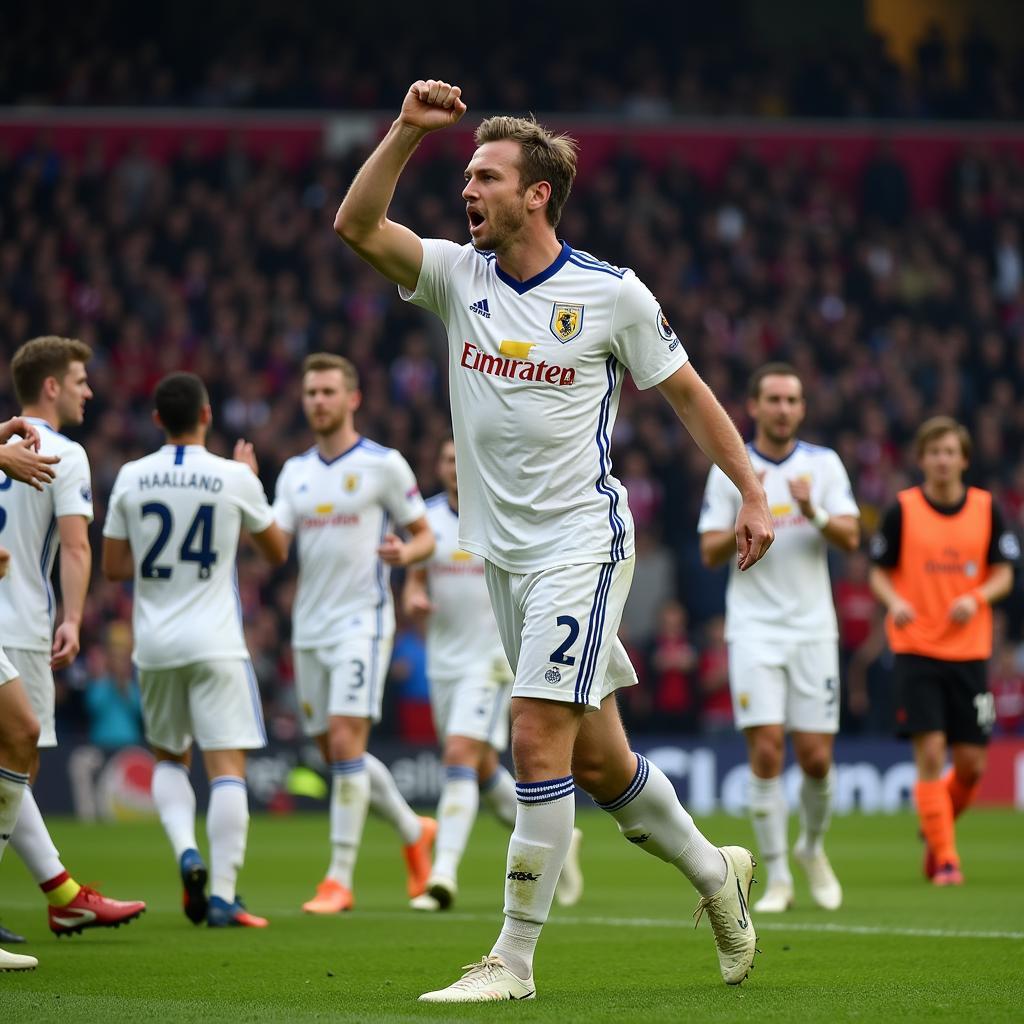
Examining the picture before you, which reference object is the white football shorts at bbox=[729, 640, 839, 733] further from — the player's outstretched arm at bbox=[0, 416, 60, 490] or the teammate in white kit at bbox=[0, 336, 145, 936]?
the player's outstretched arm at bbox=[0, 416, 60, 490]

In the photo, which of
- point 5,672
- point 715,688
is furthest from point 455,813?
point 715,688

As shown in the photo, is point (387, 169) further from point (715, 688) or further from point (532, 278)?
point (715, 688)

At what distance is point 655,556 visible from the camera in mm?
19922

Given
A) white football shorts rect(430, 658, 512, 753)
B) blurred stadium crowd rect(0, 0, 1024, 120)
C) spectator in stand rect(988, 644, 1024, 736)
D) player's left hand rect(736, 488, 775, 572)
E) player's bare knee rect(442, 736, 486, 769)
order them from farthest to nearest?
blurred stadium crowd rect(0, 0, 1024, 120) → spectator in stand rect(988, 644, 1024, 736) → white football shorts rect(430, 658, 512, 753) → player's bare knee rect(442, 736, 486, 769) → player's left hand rect(736, 488, 775, 572)

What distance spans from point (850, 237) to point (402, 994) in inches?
879

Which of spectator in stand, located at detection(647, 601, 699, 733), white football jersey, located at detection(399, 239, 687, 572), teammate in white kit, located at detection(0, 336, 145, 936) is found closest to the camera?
white football jersey, located at detection(399, 239, 687, 572)

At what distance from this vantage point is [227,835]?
8.59 m

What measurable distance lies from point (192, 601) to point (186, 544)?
274mm

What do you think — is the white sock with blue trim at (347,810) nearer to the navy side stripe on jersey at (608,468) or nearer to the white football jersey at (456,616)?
the white football jersey at (456,616)

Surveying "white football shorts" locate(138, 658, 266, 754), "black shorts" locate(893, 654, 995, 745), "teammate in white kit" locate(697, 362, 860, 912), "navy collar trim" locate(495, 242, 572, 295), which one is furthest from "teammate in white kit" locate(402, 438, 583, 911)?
"navy collar trim" locate(495, 242, 572, 295)

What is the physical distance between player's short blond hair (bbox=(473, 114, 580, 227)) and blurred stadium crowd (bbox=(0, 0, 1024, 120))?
21885 millimetres

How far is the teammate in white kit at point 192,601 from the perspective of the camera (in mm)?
8617

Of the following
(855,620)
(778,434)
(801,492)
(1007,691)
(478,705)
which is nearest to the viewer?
(801,492)

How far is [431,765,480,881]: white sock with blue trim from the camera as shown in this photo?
32.8ft
